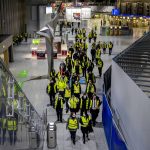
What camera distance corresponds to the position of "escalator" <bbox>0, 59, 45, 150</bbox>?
408 inches

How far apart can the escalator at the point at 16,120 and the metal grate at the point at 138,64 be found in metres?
3.65

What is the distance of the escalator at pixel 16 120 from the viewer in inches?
408

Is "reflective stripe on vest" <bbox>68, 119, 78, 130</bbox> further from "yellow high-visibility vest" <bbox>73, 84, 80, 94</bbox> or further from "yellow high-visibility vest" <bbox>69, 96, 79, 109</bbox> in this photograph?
"yellow high-visibility vest" <bbox>73, 84, 80, 94</bbox>

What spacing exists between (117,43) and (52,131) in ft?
103

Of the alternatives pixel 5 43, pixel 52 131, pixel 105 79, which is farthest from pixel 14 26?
pixel 52 131

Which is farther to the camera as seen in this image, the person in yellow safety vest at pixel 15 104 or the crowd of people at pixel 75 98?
the crowd of people at pixel 75 98

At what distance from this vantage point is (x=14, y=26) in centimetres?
3997

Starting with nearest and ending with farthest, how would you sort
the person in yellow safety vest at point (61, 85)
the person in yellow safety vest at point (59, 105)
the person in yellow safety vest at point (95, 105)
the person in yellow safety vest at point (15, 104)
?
the person in yellow safety vest at point (15, 104)
the person in yellow safety vest at point (95, 105)
the person in yellow safety vest at point (59, 105)
the person in yellow safety vest at point (61, 85)

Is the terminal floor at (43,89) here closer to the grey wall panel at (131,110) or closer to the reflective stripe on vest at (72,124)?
the reflective stripe on vest at (72,124)

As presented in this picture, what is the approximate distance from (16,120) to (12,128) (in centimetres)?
37

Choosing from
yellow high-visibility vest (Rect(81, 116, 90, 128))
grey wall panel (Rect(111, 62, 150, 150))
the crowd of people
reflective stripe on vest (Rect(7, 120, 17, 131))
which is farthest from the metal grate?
reflective stripe on vest (Rect(7, 120, 17, 131))

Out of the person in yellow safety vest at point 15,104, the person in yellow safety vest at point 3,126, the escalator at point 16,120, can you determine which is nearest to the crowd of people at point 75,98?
the escalator at point 16,120

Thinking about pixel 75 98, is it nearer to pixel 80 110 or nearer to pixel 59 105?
pixel 59 105

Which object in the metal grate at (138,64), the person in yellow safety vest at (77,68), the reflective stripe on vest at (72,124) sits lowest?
the reflective stripe on vest at (72,124)
